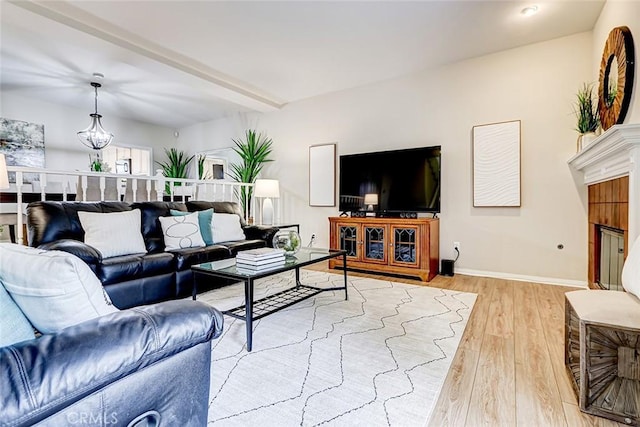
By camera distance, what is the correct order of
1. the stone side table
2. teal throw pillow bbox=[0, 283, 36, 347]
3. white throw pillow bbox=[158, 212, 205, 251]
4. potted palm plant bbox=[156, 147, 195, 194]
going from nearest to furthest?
1. teal throw pillow bbox=[0, 283, 36, 347]
2. the stone side table
3. white throw pillow bbox=[158, 212, 205, 251]
4. potted palm plant bbox=[156, 147, 195, 194]

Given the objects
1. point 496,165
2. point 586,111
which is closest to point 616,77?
point 586,111

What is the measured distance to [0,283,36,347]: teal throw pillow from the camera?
78 centimetres

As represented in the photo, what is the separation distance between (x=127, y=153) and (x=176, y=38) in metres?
5.16

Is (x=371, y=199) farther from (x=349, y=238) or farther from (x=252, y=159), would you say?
(x=252, y=159)

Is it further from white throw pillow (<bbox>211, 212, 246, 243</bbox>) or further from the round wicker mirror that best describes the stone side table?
white throw pillow (<bbox>211, 212, 246, 243</bbox>)

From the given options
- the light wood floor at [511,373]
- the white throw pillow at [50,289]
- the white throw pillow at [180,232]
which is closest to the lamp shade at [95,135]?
the white throw pillow at [180,232]

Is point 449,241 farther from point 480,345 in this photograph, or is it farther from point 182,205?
Result: point 182,205

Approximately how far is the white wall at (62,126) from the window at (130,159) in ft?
1.27

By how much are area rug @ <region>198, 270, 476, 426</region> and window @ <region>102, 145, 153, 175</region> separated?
507 centimetres

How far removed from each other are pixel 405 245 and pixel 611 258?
183 centimetres

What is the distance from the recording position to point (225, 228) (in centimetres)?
361

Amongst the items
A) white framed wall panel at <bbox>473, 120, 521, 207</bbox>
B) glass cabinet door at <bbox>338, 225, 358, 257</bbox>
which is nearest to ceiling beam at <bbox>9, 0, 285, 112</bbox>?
glass cabinet door at <bbox>338, 225, 358, 257</bbox>

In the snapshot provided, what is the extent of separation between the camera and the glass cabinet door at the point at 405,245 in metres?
3.73

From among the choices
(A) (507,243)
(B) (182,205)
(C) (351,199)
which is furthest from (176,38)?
(A) (507,243)
